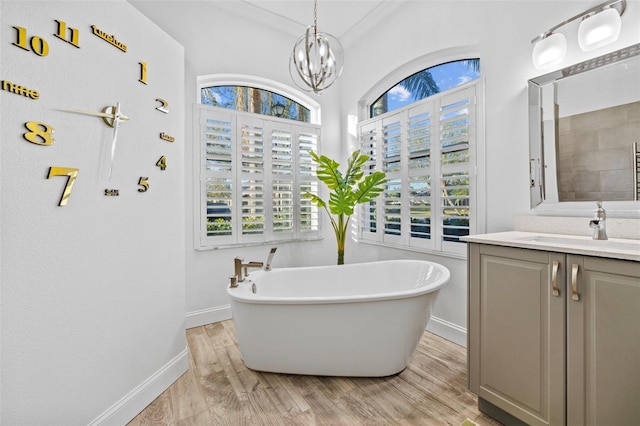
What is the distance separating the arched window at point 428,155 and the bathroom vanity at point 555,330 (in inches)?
34.3

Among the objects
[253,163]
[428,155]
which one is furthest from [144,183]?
[428,155]

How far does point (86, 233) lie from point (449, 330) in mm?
2722

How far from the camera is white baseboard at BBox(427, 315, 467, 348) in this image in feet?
8.20

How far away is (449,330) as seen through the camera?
8.55ft

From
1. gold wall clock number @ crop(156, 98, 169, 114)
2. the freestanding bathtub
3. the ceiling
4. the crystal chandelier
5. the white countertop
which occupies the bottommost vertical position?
the freestanding bathtub

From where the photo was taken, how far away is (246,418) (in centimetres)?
167

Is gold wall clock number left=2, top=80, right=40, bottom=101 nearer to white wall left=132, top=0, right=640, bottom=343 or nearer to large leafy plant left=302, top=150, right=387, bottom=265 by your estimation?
white wall left=132, top=0, right=640, bottom=343

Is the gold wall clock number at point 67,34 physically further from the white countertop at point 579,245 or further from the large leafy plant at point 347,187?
the white countertop at point 579,245

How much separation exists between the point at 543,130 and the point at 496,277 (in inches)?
44.5

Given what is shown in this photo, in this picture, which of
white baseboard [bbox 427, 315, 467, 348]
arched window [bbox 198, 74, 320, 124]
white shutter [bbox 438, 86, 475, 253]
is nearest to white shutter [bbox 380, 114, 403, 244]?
white shutter [bbox 438, 86, 475, 253]

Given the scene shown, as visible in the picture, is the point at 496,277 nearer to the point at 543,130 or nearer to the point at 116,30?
the point at 543,130

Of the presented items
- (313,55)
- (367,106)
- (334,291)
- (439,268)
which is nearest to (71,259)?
(313,55)

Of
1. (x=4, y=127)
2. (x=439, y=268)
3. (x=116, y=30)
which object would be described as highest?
(x=116, y=30)

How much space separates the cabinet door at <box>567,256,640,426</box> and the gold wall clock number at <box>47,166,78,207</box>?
227cm
